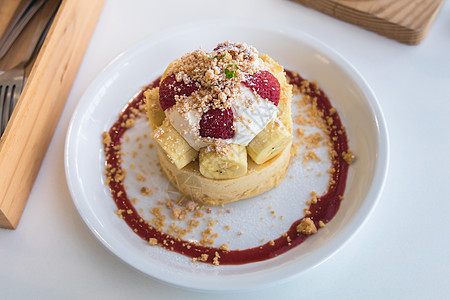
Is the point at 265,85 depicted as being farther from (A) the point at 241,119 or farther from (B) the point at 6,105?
(B) the point at 6,105

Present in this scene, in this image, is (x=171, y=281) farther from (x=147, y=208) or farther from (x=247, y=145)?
(x=247, y=145)

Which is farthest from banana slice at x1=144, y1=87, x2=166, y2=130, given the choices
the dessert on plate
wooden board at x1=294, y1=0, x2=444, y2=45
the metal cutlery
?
wooden board at x1=294, y1=0, x2=444, y2=45

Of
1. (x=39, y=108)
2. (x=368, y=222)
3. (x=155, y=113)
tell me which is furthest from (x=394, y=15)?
(x=39, y=108)

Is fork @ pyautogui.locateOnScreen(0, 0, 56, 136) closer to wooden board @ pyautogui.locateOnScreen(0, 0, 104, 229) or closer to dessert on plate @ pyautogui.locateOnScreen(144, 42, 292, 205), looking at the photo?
wooden board @ pyautogui.locateOnScreen(0, 0, 104, 229)

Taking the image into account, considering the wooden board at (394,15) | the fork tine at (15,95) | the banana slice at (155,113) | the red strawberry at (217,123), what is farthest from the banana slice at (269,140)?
the fork tine at (15,95)

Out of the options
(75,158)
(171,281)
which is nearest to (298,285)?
(171,281)

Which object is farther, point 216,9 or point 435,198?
point 216,9

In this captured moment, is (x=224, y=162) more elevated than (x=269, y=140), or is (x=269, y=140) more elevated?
(x=269, y=140)
